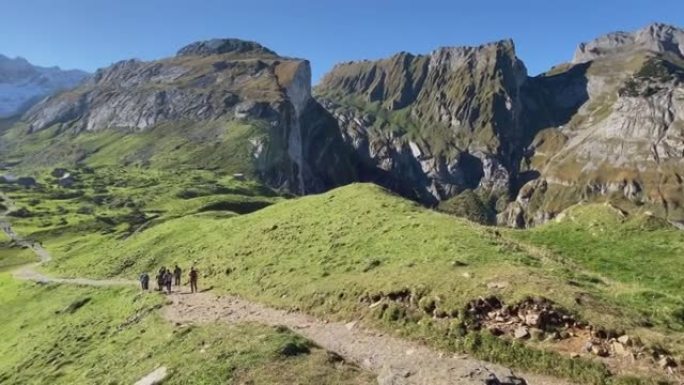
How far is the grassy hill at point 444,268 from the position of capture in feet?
90.5

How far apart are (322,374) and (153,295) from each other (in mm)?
29080

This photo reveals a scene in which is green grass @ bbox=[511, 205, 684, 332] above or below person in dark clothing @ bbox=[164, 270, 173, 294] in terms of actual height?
above

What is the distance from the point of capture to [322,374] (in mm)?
24953

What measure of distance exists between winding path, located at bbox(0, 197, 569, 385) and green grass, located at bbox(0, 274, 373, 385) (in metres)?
1.58

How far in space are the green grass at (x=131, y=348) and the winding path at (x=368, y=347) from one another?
5.19 ft


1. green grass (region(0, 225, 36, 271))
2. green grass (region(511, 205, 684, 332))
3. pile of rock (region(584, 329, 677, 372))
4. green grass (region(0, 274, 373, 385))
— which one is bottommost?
green grass (region(0, 225, 36, 271))

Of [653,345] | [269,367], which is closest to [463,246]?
[653,345]

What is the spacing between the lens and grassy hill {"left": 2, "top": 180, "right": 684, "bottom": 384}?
27.6m

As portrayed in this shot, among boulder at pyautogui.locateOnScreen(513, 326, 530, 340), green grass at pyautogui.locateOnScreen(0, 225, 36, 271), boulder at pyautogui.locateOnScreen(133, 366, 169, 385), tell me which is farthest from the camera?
green grass at pyautogui.locateOnScreen(0, 225, 36, 271)

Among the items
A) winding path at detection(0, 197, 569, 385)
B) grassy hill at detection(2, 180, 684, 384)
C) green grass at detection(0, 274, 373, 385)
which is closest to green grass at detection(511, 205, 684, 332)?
grassy hill at detection(2, 180, 684, 384)

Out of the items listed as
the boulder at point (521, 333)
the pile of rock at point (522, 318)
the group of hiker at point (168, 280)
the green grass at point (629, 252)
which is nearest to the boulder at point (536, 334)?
the pile of rock at point (522, 318)

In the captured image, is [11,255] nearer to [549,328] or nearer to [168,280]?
[168,280]

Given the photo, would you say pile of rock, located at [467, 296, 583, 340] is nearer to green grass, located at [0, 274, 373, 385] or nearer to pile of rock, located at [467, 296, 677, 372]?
pile of rock, located at [467, 296, 677, 372]

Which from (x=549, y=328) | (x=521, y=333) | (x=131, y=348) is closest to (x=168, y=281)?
(x=131, y=348)
